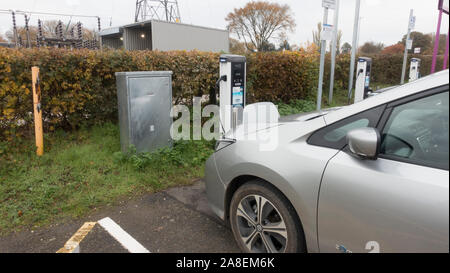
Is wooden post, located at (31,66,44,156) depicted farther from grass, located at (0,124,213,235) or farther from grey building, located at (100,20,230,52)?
grey building, located at (100,20,230,52)

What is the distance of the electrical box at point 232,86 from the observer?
502cm

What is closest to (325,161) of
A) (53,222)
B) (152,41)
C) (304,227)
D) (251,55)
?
(304,227)

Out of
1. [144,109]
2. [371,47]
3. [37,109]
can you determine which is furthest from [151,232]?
[371,47]

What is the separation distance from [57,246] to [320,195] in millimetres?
2466

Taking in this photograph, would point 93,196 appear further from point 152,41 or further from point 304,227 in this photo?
point 152,41

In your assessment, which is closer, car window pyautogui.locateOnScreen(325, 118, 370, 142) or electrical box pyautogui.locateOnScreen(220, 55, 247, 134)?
car window pyautogui.locateOnScreen(325, 118, 370, 142)

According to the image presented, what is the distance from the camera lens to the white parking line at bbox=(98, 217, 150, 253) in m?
2.81

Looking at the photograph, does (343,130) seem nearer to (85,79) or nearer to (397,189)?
(397,189)

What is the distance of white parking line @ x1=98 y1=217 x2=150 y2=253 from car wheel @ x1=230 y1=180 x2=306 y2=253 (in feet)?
3.02

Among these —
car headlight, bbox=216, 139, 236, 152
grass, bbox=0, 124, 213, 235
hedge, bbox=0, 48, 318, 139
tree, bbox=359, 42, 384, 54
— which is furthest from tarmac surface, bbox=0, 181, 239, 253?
tree, bbox=359, 42, 384, 54

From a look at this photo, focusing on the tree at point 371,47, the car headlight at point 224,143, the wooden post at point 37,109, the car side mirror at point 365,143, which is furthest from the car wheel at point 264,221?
the tree at point 371,47

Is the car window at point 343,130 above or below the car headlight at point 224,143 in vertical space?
above

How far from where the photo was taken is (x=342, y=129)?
2.06 m

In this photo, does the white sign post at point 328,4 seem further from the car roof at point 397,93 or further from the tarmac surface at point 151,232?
the car roof at point 397,93
